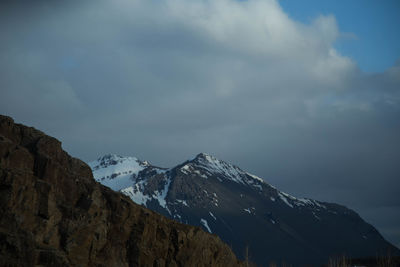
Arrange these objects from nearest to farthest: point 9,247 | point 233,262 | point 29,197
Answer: point 9,247, point 29,197, point 233,262

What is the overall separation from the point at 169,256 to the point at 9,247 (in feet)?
168

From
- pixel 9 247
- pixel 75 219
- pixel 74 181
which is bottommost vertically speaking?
pixel 9 247

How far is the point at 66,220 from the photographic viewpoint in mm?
93250

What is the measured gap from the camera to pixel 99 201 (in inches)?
4109

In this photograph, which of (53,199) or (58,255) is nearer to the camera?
(58,255)

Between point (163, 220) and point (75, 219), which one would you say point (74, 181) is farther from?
point (163, 220)

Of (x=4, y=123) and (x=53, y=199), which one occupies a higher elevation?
(x=4, y=123)

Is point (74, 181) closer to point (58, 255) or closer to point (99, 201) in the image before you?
point (99, 201)

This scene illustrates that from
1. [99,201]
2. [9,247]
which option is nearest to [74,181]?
[99,201]

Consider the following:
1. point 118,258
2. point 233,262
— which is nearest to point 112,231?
point 118,258

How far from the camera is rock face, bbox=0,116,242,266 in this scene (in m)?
81.2

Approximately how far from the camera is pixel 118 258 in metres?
105

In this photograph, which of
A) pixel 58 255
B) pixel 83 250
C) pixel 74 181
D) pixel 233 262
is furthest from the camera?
pixel 233 262

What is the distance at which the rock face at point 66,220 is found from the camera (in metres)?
81.2
